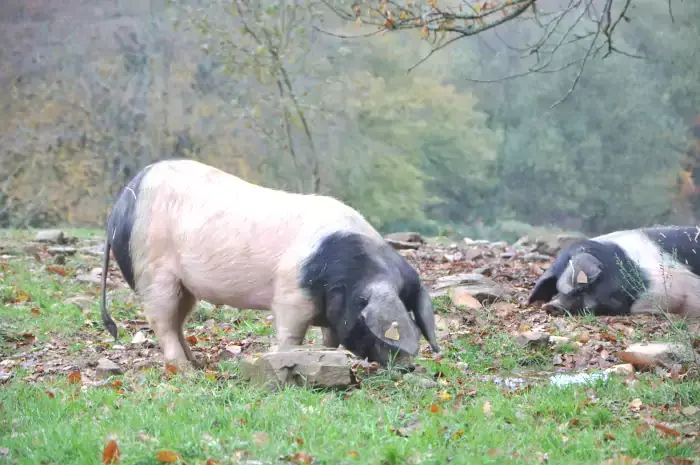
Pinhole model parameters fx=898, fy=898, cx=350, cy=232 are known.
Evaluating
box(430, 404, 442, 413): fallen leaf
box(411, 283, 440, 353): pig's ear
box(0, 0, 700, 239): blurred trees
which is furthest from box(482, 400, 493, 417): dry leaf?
box(0, 0, 700, 239): blurred trees

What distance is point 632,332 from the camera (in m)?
6.37

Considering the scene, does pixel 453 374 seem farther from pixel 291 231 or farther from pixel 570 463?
pixel 570 463

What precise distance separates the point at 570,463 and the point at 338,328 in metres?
1.76

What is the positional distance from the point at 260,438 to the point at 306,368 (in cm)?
91

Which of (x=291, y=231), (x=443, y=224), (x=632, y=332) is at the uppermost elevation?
(x=291, y=231)

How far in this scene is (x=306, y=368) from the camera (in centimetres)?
450

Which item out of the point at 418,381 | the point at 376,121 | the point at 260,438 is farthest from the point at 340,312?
the point at 376,121

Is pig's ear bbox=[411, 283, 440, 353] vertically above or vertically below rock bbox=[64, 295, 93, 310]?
above

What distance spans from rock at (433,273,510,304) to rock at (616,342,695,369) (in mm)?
2183

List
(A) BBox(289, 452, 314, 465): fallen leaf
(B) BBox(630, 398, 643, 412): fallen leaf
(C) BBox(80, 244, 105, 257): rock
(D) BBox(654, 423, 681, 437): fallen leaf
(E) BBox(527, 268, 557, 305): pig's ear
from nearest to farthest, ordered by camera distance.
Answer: (A) BBox(289, 452, 314, 465): fallen leaf
(D) BBox(654, 423, 681, 437): fallen leaf
(B) BBox(630, 398, 643, 412): fallen leaf
(E) BBox(527, 268, 557, 305): pig's ear
(C) BBox(80, 244, 105, 257): rock

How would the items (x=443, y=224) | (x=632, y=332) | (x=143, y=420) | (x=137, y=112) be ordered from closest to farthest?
1. (x=143, y=420)
2. (x=632, y=332)
3. (x=137, y=112)
4. (x=443, y=224)

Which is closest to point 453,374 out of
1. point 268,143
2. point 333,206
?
point 333,206

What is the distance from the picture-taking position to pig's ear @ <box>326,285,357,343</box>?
488 cm

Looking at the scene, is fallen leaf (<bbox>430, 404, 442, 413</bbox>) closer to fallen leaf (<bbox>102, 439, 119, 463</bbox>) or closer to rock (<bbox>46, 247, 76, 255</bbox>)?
fallen leaf (<bbox>102, 439, 119, 463</bbox>)
